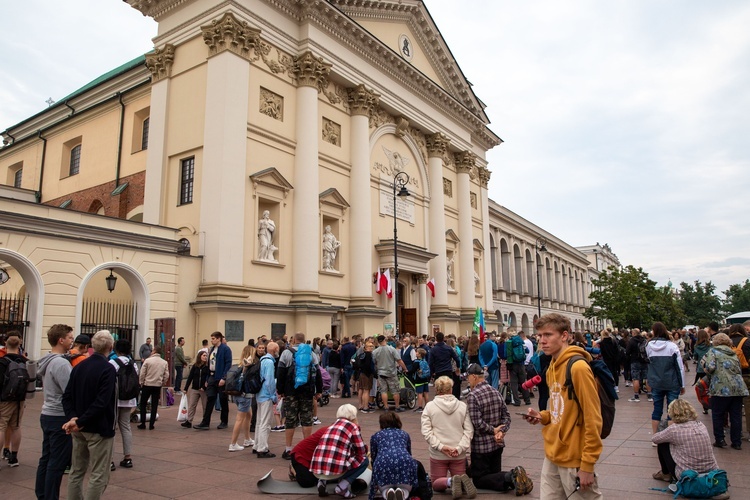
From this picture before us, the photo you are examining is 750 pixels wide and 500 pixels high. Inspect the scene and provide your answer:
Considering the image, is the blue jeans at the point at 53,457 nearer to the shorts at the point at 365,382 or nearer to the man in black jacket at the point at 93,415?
the man in black jacket at the point at 93,415

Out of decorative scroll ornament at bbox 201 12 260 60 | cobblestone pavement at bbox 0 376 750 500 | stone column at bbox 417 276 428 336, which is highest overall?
decorative scroll ornament at bbox 201 12 260 60

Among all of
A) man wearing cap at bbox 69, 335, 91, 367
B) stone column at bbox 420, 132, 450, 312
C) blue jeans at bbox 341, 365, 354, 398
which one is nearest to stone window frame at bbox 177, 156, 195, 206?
blue jeans at bbox 341, 365, 354, 398

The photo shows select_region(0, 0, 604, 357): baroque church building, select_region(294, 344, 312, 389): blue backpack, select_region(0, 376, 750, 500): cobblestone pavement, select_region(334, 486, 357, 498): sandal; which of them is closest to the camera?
select_region(334, 486, 357, 498): sandal

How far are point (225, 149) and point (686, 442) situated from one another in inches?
660

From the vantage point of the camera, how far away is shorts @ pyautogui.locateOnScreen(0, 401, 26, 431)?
7957 mm

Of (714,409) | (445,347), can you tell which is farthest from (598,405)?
(445,347)

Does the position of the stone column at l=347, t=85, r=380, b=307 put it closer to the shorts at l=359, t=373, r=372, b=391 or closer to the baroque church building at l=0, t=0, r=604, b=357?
the baroque church building at l=0, t=0, r=604, b=357

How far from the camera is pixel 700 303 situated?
4291 inches

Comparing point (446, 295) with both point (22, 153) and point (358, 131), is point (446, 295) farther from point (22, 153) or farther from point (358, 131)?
point (22, 153)

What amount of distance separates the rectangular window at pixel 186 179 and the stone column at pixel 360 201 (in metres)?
7.11

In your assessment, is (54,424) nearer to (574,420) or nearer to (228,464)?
(228,464)

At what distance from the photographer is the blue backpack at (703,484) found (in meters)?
6.42

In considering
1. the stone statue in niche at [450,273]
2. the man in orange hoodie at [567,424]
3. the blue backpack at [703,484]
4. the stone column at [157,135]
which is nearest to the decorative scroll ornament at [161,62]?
the stone column at [157,135]

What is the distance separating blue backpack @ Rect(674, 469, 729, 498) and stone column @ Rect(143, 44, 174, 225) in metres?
19.1
